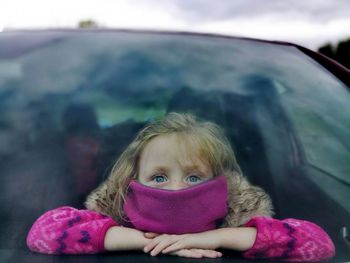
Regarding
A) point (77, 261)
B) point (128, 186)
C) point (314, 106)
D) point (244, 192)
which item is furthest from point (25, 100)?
point (314, 106)

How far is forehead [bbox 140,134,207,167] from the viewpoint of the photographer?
5.94 ft

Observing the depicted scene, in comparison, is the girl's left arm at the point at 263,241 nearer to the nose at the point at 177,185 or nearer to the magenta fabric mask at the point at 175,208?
the magenta fabric mask at the point at 175,208

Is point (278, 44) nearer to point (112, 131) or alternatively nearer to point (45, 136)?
point (112, 131)

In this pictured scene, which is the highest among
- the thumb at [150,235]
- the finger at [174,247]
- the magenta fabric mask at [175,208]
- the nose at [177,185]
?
the nose at [177,185]

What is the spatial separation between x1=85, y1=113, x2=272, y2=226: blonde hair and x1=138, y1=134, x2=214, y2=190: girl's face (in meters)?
0.02

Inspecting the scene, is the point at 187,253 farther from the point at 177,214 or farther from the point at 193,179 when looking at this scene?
the point at 193,179

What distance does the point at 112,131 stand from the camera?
1.97m

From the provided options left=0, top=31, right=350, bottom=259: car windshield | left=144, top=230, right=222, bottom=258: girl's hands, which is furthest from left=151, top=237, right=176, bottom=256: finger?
left=0, top=31, right=350, bottom=259: car windshield

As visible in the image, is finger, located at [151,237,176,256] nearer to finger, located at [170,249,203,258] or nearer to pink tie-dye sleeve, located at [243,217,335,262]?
finger, located at [170,249,203,258]

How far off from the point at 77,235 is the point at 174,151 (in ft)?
1.11

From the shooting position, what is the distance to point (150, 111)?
200 centimetres

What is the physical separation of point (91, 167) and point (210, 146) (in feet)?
1.12

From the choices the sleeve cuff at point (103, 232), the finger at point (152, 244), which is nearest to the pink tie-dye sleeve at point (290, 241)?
the finger at point (152, 244)

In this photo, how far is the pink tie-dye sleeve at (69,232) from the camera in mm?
1722
